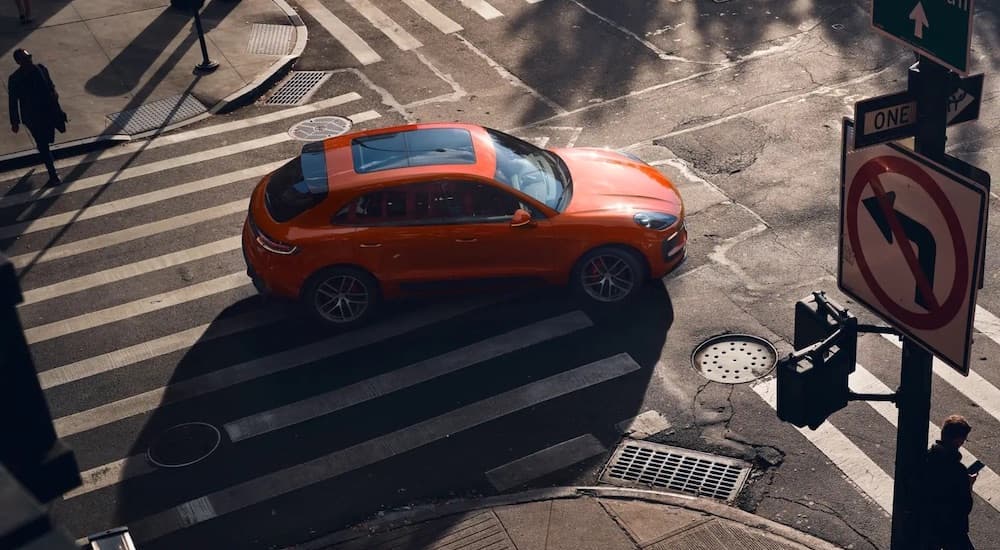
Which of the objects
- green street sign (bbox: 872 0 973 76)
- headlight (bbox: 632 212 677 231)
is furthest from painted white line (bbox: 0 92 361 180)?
green street sign (bbox: 872 0 973 76)

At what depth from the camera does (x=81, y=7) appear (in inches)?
860

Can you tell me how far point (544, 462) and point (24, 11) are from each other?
14802 mm

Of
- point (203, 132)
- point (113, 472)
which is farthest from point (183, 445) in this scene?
point (203, 132)

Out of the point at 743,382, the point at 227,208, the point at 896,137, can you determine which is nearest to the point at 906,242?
the point at 896,137

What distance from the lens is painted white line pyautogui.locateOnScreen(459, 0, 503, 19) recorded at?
21.7m

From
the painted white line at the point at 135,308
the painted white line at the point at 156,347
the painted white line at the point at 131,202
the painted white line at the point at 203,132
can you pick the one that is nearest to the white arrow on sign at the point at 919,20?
the painted white line at the point at 156,347

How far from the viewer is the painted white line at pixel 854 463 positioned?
34.1 ft

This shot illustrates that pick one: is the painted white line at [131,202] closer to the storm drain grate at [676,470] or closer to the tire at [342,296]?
the tire at [342,296]

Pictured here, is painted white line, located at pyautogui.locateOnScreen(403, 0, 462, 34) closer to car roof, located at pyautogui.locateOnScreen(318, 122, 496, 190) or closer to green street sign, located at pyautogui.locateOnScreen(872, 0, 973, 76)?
car roof, located at pyautogui.locateOnScreen(318, 122, 496, 190)

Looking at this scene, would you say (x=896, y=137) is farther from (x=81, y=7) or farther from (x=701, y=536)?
(x=81, y=7)

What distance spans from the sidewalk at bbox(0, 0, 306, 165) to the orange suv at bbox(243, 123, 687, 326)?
586 cm

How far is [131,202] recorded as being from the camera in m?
16.0

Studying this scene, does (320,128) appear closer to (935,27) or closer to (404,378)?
(404,378)

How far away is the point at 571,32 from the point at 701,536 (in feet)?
41.1
